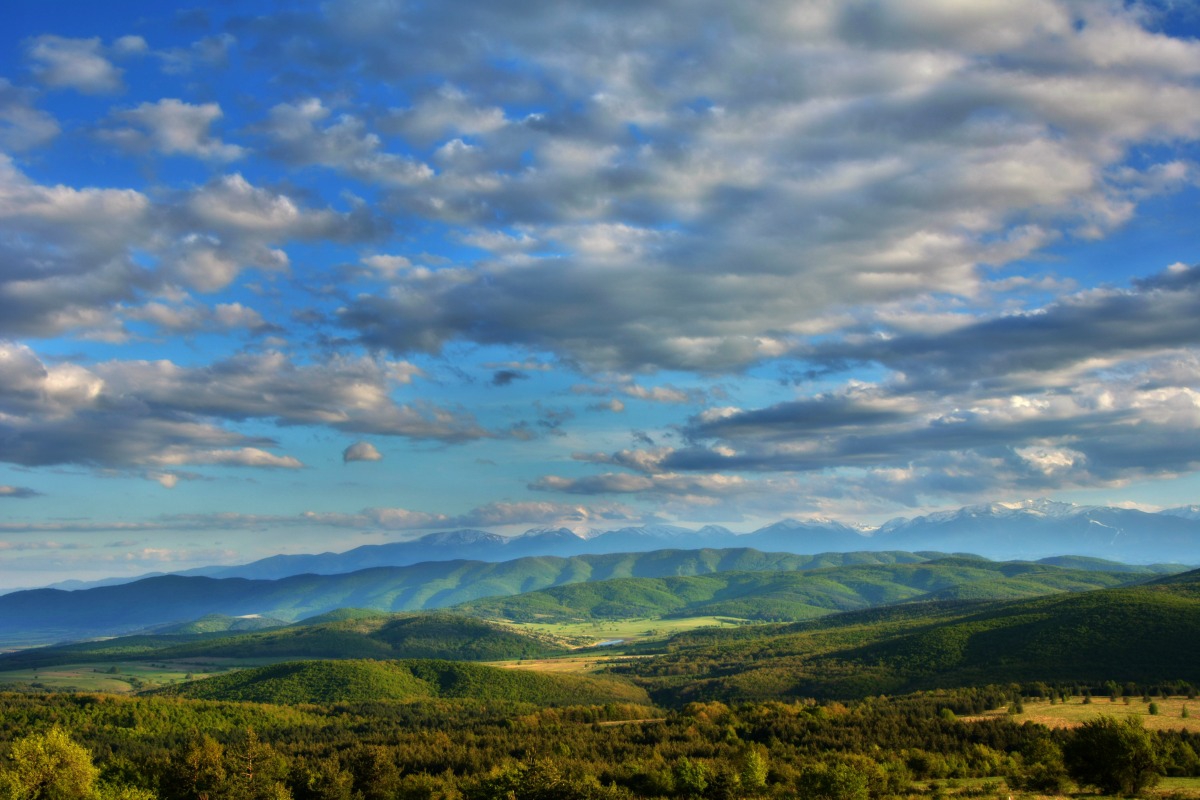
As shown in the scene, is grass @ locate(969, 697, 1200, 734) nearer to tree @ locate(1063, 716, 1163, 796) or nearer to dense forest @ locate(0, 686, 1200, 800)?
dense forest @ locate(0, 686, 1200, 800)

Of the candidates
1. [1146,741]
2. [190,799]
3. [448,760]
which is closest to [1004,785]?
[1146,741]

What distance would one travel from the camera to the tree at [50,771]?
3905 inches

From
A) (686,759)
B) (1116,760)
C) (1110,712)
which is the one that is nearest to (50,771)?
(686,759)

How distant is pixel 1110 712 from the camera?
13750 cm

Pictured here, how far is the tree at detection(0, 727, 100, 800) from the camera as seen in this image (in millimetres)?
99188

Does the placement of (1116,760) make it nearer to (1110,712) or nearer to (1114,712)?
(1114,712)

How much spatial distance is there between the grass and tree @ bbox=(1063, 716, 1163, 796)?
45194mm

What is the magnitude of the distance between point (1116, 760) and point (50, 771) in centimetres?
12340

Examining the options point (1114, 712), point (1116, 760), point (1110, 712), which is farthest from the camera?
point (1110, 712)

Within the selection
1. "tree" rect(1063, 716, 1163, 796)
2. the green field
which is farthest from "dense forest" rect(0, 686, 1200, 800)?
the green field

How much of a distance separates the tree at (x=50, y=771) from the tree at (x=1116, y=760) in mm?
114584

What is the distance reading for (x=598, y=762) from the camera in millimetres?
122250

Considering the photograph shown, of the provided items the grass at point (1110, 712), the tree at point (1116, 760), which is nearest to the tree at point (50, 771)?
the tree at point (1116, 760)

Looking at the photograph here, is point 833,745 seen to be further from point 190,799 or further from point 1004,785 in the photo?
point 190,799
